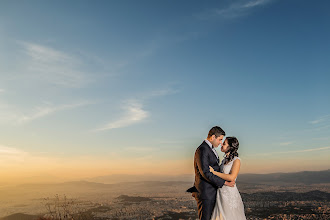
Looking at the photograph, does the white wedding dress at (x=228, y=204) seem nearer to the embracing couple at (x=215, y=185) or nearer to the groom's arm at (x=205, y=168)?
the embracing couple at (x=215, y=185)

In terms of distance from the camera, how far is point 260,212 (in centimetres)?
4456

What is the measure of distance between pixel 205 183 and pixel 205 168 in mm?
550

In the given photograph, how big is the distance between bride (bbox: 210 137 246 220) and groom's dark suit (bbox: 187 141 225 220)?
0.19 meters

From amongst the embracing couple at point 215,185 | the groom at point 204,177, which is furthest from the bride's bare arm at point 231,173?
the groom at point 204,177

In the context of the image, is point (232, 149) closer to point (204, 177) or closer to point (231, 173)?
point (231, 173)

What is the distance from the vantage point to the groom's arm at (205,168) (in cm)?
862

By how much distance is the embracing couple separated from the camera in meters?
8.86

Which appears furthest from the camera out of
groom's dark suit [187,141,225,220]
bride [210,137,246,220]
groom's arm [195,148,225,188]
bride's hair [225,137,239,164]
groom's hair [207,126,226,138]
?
bride's hair [225,137,239,164]

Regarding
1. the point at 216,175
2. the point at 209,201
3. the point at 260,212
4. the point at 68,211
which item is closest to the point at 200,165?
the point at 216,175

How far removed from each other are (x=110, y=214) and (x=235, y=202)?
3566 centimetres

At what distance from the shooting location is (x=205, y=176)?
340 inches

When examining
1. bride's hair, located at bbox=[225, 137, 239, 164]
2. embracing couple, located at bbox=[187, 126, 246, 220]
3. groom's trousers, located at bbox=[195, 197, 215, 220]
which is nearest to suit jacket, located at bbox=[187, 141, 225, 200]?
embracing couple, located at bbox=[187, 126, 246, 220]

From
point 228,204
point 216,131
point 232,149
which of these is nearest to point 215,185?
point 228,204

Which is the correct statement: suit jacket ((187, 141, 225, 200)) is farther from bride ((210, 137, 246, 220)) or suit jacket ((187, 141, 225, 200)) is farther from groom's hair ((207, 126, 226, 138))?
groom's hair ((207, 126, 226, 138))
